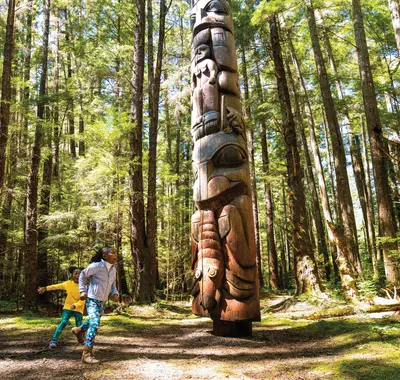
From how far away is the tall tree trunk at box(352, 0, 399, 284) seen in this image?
8777 mm

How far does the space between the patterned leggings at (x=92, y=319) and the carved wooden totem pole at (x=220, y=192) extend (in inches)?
66.2

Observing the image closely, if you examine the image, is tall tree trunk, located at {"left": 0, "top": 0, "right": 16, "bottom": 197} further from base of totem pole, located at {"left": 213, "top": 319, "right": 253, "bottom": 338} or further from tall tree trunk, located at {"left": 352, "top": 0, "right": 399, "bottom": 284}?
tall tree trunk, located at {"left": 352, "top": 0, "right": 399, "bottom": 284}

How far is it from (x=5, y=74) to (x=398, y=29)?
10.3 m

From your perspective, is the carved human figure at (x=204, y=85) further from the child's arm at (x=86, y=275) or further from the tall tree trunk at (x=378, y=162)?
the tall tree trunk at (x=378, y=162)

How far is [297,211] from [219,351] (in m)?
5.58

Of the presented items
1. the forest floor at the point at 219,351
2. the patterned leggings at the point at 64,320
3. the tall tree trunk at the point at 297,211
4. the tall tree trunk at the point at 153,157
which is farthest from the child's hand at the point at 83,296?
the tall tree trunk at the point at 297,211

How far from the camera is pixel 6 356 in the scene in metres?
5.12

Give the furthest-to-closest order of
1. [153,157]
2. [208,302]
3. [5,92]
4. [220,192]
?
[153,157]
[5,92]
[220,192]
[208,302]

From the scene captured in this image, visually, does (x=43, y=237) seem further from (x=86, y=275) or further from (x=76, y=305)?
(x=86, y=275)

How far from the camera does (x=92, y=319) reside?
14.5ft

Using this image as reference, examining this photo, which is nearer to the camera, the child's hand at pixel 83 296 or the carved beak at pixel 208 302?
the child's hand at pixel 83 296

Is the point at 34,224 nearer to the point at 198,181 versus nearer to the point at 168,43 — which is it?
the point at 198,181

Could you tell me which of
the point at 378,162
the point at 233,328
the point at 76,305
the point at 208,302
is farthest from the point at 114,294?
the point at 378,162

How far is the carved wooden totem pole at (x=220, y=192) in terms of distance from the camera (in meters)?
5.38
